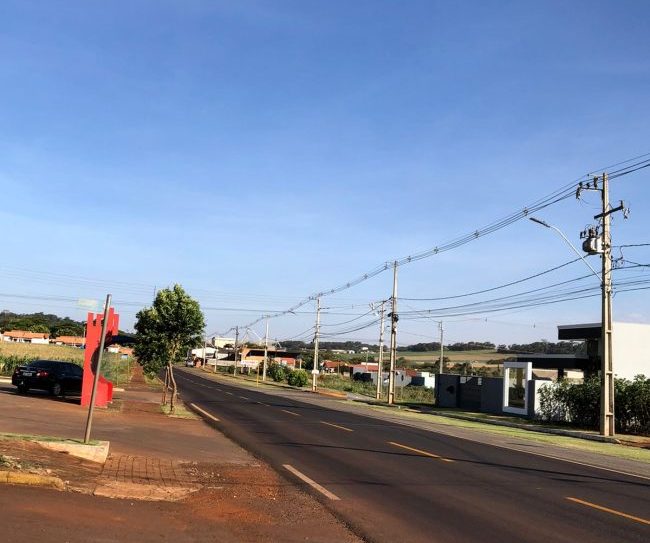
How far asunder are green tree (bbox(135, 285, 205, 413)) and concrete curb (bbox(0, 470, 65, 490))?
49.0 feet

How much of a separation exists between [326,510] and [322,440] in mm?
9181

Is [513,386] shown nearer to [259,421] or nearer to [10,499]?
[259,421]

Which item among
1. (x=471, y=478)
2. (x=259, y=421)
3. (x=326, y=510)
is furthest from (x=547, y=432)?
(x=326, y=510)

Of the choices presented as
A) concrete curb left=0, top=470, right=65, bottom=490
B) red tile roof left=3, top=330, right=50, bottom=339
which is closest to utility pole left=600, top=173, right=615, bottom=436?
concrete curb left=0, top=470, right=65, bottom=490

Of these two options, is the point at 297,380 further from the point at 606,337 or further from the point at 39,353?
the point at 606,337

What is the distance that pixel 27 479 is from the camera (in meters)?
8.18

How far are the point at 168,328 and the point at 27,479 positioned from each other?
15387 millimetres

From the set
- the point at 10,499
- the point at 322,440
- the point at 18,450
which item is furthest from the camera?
the point at 322,440

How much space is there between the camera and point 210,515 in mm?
7977

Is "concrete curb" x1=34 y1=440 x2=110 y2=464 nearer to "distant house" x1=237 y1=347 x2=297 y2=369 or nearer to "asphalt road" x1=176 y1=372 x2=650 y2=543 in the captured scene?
"asphalt road" x1=176 y1=372 x2=650 y2=543

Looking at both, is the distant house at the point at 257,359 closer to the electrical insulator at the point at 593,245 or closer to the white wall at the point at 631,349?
the white wall at the point at 631,349

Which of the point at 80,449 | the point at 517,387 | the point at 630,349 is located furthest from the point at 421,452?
the point at 630,349

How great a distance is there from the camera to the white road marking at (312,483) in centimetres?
982

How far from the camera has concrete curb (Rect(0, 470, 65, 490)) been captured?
8.13 meters
